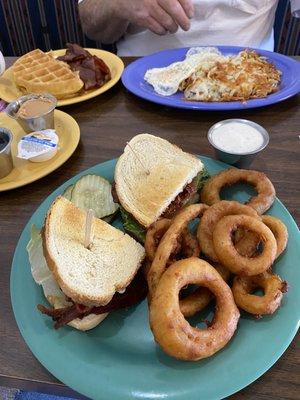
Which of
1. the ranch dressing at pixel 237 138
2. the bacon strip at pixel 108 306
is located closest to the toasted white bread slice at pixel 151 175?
A: the ranch dressing at pixel 237 138

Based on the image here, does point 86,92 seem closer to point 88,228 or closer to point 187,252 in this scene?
point 88,228

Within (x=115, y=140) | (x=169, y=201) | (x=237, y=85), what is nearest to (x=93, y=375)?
(x=169, y=201)

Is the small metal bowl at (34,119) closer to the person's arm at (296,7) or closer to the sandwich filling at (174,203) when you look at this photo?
the sandwich filling at (174,203)

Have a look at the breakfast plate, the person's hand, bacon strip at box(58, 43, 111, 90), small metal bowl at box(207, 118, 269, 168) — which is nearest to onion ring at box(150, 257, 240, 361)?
small metal bowl at box(207, 118, 269, 168)

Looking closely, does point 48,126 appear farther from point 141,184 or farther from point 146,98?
point 141,184

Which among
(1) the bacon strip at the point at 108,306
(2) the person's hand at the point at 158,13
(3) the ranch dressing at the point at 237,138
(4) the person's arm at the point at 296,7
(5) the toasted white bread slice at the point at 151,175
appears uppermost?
(2) the person's hand at the point at 158,13

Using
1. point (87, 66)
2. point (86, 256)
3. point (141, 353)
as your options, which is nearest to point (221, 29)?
point (87, 66)

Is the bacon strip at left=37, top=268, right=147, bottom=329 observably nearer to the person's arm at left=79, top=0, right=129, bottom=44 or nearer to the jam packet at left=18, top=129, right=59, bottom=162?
the jam packet at left=18, top=129, right=59, bottom=162
